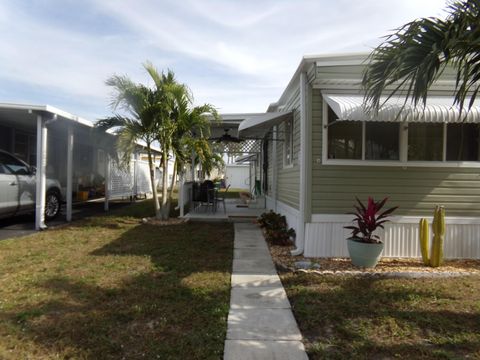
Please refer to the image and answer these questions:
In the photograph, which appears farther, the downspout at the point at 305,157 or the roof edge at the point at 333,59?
the downspout at the point at 305,157

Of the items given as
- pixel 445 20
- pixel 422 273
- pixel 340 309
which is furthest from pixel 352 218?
pixel 445 20

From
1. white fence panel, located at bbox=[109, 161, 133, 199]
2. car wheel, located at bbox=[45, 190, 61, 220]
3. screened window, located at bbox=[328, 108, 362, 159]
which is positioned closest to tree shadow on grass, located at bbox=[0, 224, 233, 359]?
screened window, located at bbox=[328, 108, 362, 159]

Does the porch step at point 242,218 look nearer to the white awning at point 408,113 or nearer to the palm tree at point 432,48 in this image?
the white awning at point 408,113

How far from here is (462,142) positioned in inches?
251

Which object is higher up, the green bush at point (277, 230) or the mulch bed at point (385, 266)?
the green bush at point (277, 230)

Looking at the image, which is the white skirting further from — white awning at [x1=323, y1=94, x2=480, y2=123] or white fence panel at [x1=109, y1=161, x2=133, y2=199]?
white fence panel at [x1=109, y1=161, x2=133, y2=199]

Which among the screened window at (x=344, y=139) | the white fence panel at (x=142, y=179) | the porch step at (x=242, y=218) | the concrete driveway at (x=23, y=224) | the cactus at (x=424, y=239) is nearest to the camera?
the cactus at (x=424, y=239)

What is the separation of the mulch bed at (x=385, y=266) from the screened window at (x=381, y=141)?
1.79m

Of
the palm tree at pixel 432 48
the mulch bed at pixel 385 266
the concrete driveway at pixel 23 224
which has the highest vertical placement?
the palm tree at pixel 432 48

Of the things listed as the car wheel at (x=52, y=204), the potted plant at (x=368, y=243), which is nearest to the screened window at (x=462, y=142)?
the potted plant at (x=368, y=243)

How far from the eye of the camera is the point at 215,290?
452 centimetres

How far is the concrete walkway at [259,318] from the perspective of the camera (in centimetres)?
309

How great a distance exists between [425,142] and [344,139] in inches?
56.7

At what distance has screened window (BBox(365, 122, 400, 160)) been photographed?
629cm
